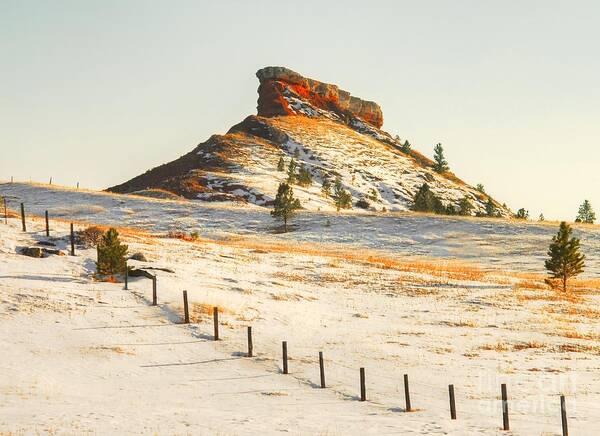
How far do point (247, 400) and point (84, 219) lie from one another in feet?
230

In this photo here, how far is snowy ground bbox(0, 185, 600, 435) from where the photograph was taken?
62.9 ft

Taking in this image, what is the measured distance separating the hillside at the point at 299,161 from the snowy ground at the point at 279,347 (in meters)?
60.5

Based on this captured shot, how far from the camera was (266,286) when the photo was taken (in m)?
44.2

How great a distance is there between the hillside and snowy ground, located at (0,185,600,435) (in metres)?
60.5

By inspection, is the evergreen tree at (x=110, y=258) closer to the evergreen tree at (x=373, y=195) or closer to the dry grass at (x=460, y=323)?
the dry grass at (x=460, y=323)

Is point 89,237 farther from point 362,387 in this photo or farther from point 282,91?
point 282,91

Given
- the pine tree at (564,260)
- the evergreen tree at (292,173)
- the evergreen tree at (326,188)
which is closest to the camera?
the pine tree at (564,260)

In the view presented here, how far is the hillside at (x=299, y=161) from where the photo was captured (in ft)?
385

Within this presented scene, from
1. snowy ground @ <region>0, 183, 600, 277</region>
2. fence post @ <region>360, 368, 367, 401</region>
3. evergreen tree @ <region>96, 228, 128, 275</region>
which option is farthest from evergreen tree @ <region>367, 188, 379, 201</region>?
fence post @ <region>360, 368, 367, 401</region>

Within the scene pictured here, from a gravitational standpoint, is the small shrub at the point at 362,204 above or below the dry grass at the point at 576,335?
above

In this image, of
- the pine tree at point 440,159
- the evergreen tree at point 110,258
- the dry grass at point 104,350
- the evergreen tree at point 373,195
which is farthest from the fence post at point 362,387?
the pine tree at point 440,159

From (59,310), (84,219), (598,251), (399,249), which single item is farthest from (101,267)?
(598,251)

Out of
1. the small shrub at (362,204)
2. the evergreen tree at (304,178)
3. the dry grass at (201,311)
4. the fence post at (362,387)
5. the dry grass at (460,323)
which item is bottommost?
the dry grass at (460,323)

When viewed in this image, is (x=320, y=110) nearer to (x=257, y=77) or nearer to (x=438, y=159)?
(x=257, y=77)
